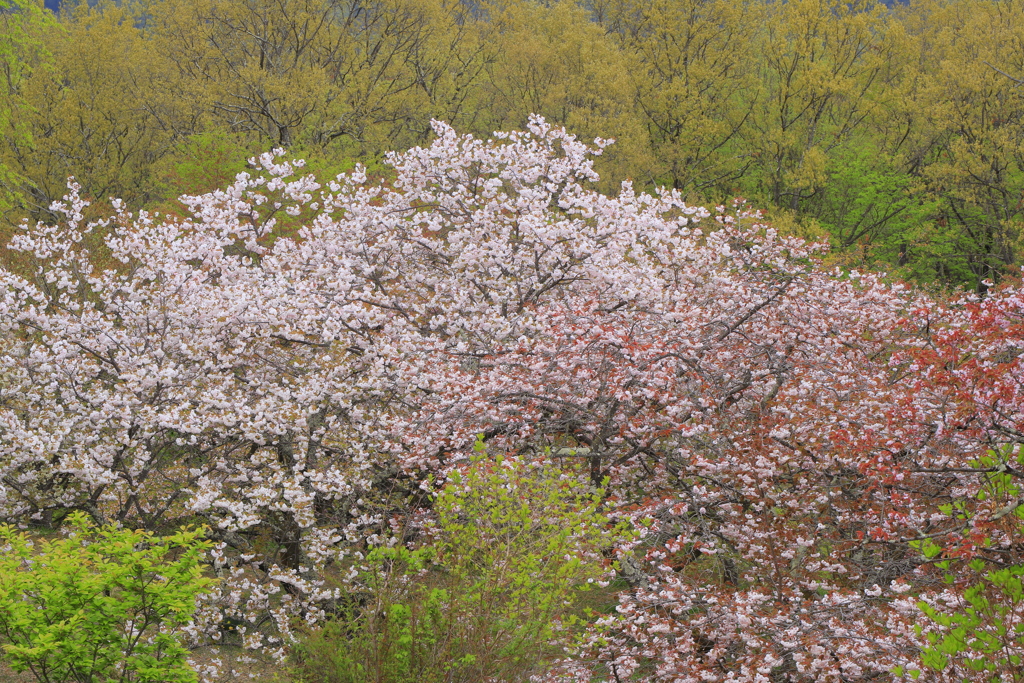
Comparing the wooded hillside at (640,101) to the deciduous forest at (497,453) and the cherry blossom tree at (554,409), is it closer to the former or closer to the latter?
the deciduous forest at (497,453)

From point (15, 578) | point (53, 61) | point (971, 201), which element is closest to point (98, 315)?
point (15, 578)

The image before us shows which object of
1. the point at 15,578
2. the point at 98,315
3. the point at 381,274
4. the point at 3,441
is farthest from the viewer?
the point at 381,274

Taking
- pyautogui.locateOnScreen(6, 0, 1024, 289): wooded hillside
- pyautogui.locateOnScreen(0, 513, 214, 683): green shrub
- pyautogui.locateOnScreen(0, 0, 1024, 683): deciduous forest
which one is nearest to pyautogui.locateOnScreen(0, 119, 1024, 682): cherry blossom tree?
pyautogui.locateOnScreen(0, 0, 1024, 683): deciduous forest

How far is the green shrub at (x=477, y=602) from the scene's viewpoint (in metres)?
6.89

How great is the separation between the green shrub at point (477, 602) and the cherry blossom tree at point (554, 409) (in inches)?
26.7

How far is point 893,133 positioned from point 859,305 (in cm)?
2183

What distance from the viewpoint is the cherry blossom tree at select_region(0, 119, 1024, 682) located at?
8.20 metres

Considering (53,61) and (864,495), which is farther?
(53,61)

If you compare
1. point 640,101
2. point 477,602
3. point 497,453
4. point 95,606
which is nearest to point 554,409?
point 497,453

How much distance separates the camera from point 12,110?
87.6 feet

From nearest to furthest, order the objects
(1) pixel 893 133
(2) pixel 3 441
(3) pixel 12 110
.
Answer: (2) pixel 3 441 < (3) pixel 12 110 < (1) pixel 893 133

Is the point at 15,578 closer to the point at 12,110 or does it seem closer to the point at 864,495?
the point at 864,495

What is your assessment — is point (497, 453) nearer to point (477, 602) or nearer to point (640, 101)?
point (477, 602)

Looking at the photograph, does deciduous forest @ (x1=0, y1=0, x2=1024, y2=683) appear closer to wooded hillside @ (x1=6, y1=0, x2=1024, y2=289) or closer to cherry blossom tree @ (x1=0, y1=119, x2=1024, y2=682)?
cherry blossom tree @ (x1=0, y1=119, x2=1024, y2=682)
